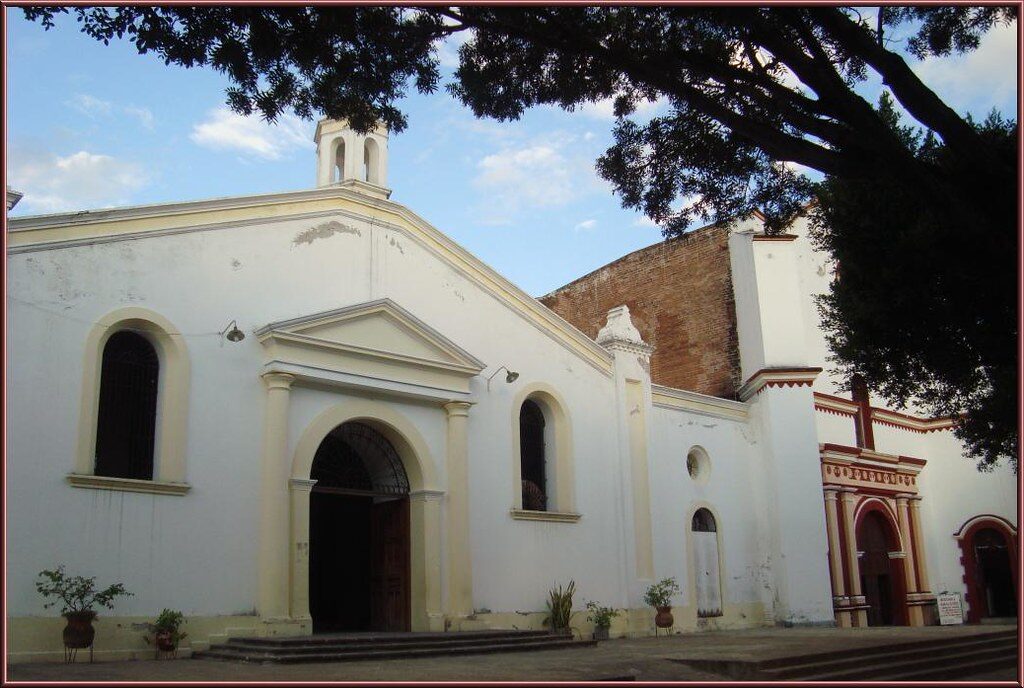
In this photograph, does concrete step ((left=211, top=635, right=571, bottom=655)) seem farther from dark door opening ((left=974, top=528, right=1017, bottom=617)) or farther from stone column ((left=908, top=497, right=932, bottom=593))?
dark door opening ((left=974, top=528, right=1017, bottom=617))

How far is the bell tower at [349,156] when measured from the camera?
1733 cm

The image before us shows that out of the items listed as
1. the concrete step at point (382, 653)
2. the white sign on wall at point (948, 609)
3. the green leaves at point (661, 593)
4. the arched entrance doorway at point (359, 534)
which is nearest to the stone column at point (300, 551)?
the arched entrance doorway at point (359, 534)

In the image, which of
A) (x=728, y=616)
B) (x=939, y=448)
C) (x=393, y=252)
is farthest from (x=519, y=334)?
(x=939, y=448)

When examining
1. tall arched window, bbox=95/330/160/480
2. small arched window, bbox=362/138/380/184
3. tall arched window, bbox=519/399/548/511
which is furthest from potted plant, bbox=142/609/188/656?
small arched window, bbox=362/138/380/184

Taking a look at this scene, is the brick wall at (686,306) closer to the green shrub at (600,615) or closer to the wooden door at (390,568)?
the green shrub at (600,615)

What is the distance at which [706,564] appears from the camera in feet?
65.6

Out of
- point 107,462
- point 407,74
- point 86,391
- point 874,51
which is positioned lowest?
point 107,462

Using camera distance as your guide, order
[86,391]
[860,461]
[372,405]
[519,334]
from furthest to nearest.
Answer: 1. [860,461]
2. [519,334]
3. [372,405]
4. [86,391]

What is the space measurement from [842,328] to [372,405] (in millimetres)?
A: 7267

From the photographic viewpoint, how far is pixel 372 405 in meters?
15.7

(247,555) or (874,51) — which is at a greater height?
(874,51)

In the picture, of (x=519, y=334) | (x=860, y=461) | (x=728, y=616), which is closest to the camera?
(x=519, y=334)

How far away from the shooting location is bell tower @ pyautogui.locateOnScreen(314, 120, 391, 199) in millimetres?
17328

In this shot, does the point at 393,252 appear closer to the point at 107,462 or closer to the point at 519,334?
the point at 519,334
